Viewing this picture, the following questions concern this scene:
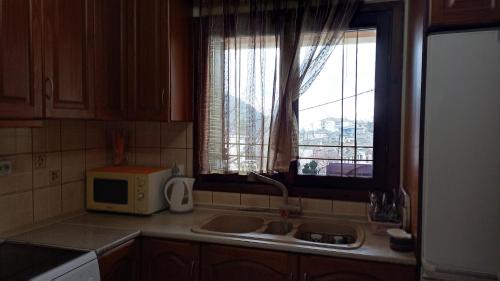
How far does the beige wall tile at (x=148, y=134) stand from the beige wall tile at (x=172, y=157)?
8cm

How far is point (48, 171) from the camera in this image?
2051mm

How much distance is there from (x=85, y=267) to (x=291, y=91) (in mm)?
1320

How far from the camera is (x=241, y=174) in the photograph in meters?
2.29

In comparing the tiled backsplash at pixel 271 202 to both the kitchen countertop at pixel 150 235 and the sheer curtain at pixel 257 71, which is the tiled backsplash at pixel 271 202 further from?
the sheer curtain at pixel 257 71

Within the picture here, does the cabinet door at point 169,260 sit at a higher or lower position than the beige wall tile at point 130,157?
lower

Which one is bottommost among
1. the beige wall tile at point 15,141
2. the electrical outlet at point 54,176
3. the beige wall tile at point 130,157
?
the electrical outlet at point 54,176

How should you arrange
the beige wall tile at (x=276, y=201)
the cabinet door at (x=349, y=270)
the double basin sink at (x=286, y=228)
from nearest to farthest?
the cabinet door at (x=349, y=270)
the double basin sink at (x=286, y=228)
the beige wall tile at (x=276, y=201)

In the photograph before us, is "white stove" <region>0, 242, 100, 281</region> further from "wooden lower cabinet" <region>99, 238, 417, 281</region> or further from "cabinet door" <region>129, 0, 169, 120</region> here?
"cabinet door" <region>129, 0, 169, 120</region>

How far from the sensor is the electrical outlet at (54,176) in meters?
2.07

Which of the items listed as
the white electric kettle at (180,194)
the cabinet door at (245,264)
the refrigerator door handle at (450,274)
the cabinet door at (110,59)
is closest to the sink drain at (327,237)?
the cabinet door at (245,264)

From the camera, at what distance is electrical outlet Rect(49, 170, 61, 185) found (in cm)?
207

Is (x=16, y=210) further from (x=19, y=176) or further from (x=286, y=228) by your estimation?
(x=286, y=228)

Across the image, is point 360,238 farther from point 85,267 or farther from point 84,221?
point 84,221

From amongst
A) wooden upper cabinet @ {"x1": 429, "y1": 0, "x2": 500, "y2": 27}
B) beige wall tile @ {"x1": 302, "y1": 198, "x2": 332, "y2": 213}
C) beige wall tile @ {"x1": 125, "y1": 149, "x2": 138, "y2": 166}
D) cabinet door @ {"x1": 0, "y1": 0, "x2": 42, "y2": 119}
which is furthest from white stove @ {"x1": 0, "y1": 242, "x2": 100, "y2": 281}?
wooden upper cabinet @ {"x1": 429, "y1": 0, "x2": 500, "y2": 27}
